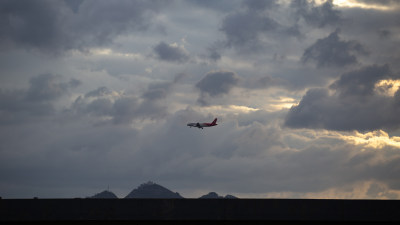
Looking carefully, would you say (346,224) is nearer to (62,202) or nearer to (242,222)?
(242,222)

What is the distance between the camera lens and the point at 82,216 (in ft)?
129

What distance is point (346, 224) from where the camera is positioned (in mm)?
41156

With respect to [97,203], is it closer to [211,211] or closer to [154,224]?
[154,224]

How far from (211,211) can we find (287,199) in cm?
643

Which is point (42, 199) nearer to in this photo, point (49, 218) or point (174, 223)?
point (49, 218)

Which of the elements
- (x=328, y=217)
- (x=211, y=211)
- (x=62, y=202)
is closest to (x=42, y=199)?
(x=62, y=202)

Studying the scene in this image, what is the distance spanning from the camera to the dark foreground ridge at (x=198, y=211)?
39.2 m

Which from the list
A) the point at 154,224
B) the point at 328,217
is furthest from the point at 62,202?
the point at 328,217

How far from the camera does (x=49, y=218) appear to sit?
39188 millimetres

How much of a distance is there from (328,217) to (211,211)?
32.4 feet

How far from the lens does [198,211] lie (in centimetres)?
4012

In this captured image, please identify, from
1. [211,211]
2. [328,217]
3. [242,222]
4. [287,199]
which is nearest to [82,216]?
[211,211]

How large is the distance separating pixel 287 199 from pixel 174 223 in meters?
9.69

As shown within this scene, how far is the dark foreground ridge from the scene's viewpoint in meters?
39.2
